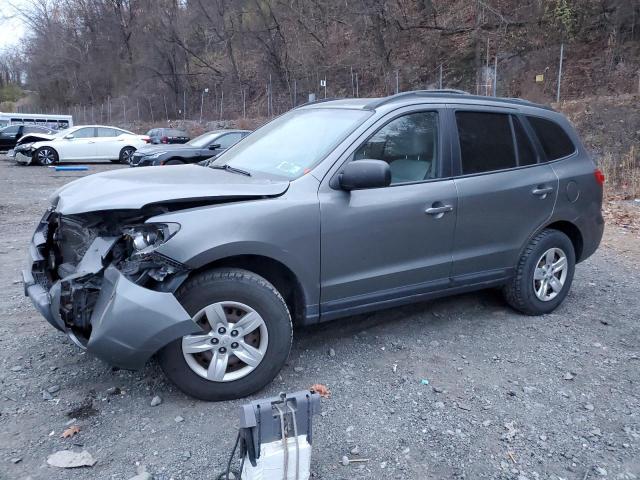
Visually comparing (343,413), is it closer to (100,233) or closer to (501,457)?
(501,457)

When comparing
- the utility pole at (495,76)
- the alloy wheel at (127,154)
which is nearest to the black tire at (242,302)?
the alloy wheel at (127,154)

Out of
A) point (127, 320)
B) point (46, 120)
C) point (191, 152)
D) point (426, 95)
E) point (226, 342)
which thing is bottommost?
point (226, 342)

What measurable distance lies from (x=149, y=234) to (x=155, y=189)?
318 millimetres

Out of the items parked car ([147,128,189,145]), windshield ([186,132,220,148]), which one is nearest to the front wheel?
parked car ([147,128,189,145])

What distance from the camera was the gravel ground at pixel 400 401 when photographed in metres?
2.80

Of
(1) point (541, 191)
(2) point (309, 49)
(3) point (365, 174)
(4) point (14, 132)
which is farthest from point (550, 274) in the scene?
(2) point (309, 49)

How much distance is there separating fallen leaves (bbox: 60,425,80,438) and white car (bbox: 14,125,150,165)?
1842 cm

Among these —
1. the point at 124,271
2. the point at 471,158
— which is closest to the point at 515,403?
the point at 471,158

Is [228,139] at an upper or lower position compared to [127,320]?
upper

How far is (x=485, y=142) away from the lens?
4.32 m

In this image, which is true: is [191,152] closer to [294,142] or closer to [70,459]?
[294,142]

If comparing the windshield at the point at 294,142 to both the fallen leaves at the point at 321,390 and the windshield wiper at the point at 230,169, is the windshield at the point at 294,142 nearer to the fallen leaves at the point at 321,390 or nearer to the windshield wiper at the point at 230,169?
the windshield wiper at the point at 230,169

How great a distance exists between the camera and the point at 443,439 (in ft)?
9.82

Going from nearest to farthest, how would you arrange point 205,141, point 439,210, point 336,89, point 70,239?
point 70,239
point 439,210
point 205,141
point 336,89
